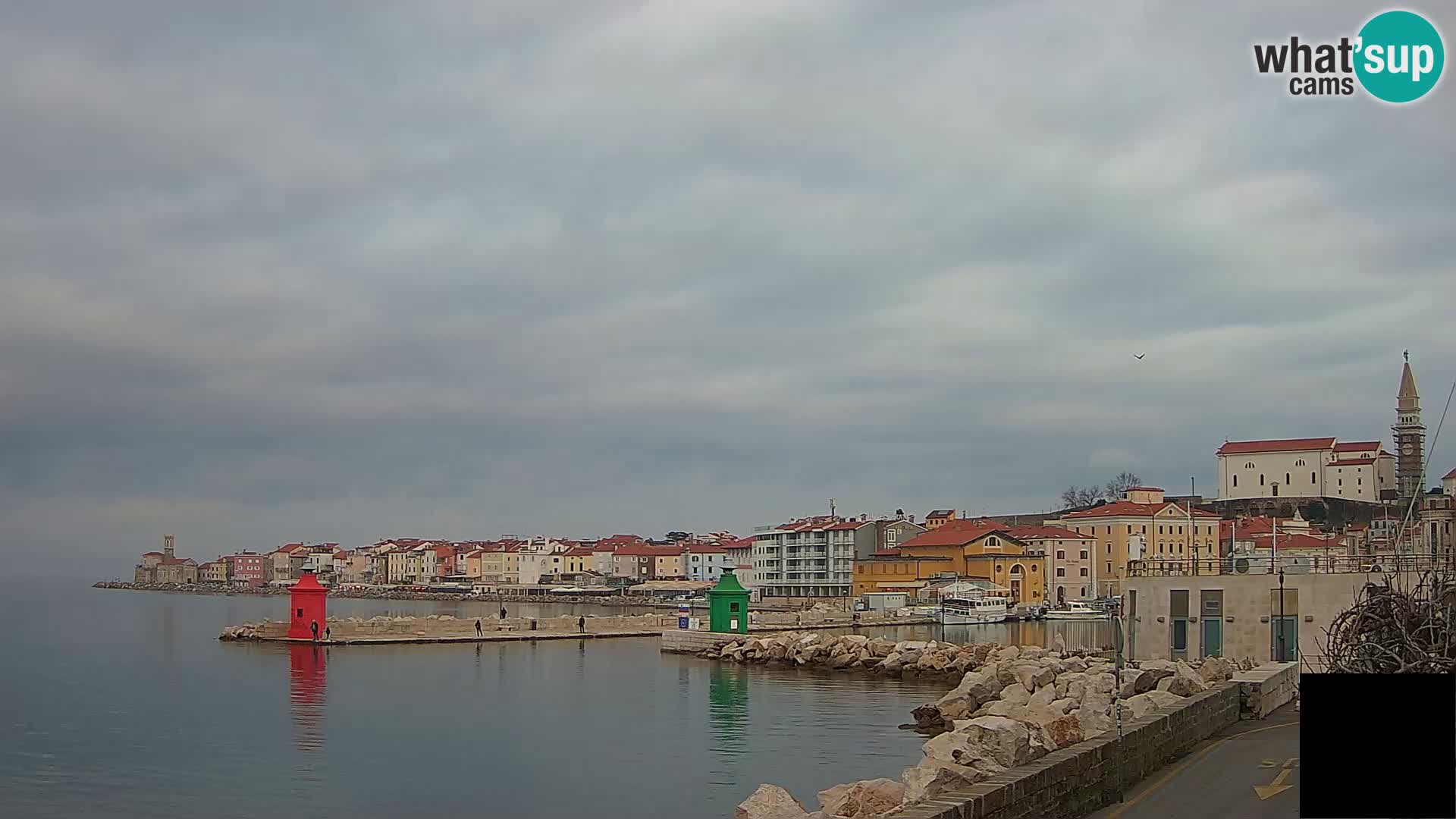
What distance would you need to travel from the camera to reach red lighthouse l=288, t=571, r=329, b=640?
196 feet

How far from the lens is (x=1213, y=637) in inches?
1324

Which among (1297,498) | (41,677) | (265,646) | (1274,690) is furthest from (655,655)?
(1297,498)

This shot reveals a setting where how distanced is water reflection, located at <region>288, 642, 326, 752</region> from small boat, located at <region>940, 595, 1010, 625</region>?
43.4 m

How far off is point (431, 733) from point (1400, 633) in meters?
24.2

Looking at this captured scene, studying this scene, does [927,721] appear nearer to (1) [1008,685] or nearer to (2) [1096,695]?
(1) [1008,685]

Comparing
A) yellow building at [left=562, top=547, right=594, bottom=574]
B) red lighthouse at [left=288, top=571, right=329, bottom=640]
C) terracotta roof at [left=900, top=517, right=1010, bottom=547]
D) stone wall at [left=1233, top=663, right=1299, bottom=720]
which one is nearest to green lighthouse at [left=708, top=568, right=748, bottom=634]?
red lighthouse at [left=288, top=571, right=329, bottom=640]

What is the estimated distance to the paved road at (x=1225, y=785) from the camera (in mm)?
12758

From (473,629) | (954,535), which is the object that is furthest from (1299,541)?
(473,629)

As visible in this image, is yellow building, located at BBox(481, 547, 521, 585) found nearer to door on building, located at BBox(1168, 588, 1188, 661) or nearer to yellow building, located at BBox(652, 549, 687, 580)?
yellow building, located at BBox(652, 549, 687, 580)

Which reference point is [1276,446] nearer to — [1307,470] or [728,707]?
[1307,470]

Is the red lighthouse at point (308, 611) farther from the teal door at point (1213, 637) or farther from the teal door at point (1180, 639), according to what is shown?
the teal door at point (1213, 637)

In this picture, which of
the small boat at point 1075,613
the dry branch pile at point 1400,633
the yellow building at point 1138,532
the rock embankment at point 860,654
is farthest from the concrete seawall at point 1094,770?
the yellow building at point 1138,532

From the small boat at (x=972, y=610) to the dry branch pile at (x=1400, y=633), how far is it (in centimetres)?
7141

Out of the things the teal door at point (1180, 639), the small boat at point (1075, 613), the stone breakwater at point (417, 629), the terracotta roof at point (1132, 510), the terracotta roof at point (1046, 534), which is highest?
the terracotta roof at point (1132, 510)
